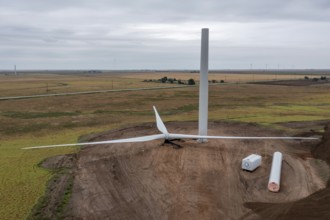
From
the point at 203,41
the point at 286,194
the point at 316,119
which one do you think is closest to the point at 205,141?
the point at 203,41

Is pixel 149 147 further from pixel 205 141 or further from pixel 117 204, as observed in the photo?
pixel 117 204

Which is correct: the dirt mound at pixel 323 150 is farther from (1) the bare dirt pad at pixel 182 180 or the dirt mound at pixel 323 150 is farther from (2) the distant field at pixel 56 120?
(2) the distant field at pixel 56 120

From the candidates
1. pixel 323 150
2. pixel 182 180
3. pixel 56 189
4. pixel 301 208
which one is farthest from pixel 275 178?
pixel 56 189

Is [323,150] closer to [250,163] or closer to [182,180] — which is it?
[250,163]

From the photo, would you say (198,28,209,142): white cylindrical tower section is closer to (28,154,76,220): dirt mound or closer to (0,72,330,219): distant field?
(28,154,76,220): dirt mound

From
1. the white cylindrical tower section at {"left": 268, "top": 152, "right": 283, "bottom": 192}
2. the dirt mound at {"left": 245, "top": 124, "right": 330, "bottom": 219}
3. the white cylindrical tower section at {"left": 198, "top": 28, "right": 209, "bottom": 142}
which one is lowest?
the dirt mound at {"left": 245, "top": 124, "right": 330, "bottom": 219}

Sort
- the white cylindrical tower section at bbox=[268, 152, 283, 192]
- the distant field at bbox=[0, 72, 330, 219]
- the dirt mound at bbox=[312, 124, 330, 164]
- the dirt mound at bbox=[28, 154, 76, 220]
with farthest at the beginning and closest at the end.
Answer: the dirt mound at bbox=[312, 124, 330, 164] < the distant field at bbox=[0, 72, 330, 219] < the white cylindrical tower section at bbox=[268, 152, 283, 192] < the dirt mound at bbox=[28, 154, 76, 220]

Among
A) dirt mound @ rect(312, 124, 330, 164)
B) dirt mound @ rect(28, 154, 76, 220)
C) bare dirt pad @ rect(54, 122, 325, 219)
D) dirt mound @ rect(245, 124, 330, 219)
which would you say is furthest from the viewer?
dirt mound @ rect(312, 124, 330, 164)

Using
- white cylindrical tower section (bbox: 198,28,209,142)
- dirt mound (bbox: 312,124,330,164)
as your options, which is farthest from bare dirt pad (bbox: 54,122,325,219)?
white cylindrical tower section (bbox: 198,28,209,142)
